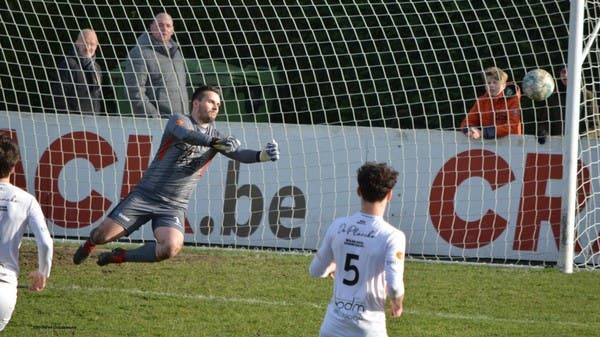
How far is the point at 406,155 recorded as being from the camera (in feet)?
40.5

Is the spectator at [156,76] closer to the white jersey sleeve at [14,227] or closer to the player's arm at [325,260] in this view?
the white jersey sleeve at [14,227]

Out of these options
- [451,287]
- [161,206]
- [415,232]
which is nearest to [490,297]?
[451,287]

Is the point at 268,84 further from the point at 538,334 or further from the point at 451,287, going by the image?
the point at 538,334

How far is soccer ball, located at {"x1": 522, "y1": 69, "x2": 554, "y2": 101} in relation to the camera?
11.9 m

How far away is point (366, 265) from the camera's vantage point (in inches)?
237

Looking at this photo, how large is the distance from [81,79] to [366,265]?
7.97 metres

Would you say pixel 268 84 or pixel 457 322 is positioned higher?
pixel 268 84

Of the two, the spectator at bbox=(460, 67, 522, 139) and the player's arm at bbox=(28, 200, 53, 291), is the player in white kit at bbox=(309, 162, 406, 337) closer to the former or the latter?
the player's arm at bbox=(28, 200, 53, 291)

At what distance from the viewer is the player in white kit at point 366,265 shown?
5977mm

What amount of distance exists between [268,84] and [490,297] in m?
4.96

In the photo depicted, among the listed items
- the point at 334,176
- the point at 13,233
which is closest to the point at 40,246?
the point at 13,233

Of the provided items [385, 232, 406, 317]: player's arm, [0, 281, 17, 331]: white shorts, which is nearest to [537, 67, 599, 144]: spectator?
[385, 232, 406, 317]: player's arm

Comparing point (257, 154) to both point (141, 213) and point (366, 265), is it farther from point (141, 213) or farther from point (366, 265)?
point (366, 265)

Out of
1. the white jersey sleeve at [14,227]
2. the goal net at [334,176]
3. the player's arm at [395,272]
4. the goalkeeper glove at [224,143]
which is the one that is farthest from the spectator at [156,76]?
the player's arm at [395,272]
